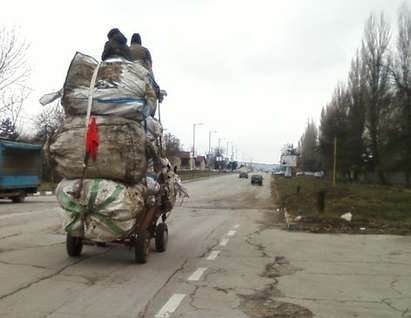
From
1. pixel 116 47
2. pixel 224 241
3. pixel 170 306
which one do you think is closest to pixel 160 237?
pixel 224 241

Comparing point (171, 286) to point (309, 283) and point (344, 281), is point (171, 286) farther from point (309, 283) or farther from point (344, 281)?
point (344, 281)

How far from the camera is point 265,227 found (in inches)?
736

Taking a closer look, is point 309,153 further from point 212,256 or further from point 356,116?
point 212,256

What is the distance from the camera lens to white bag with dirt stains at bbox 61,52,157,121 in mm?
10008

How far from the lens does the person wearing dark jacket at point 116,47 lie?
10586 millimetres

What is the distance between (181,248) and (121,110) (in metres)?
3.87

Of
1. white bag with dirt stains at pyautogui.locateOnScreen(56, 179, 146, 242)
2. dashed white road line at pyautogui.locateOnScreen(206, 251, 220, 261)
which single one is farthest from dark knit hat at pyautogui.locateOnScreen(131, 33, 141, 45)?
dashed white road line at pyautogui.locateOnScreen(206, 251, 220, 261)

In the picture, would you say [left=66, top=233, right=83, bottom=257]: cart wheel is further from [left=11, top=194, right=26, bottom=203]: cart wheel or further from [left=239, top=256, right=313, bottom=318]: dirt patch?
[left=11, top=194, right=26, bottom=203]: cart wheel

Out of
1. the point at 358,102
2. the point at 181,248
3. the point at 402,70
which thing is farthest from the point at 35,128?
the point at 181,248

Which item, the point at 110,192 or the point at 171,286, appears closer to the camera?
the point at 171,286

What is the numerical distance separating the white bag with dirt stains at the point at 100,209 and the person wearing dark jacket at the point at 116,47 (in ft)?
7.40

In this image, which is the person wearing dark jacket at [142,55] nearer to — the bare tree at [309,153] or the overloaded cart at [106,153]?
the overloaded cart at [106,153]

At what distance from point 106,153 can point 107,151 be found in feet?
0.13

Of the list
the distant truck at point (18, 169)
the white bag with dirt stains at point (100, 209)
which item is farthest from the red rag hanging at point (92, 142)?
the distant truck at point (18, 169)
